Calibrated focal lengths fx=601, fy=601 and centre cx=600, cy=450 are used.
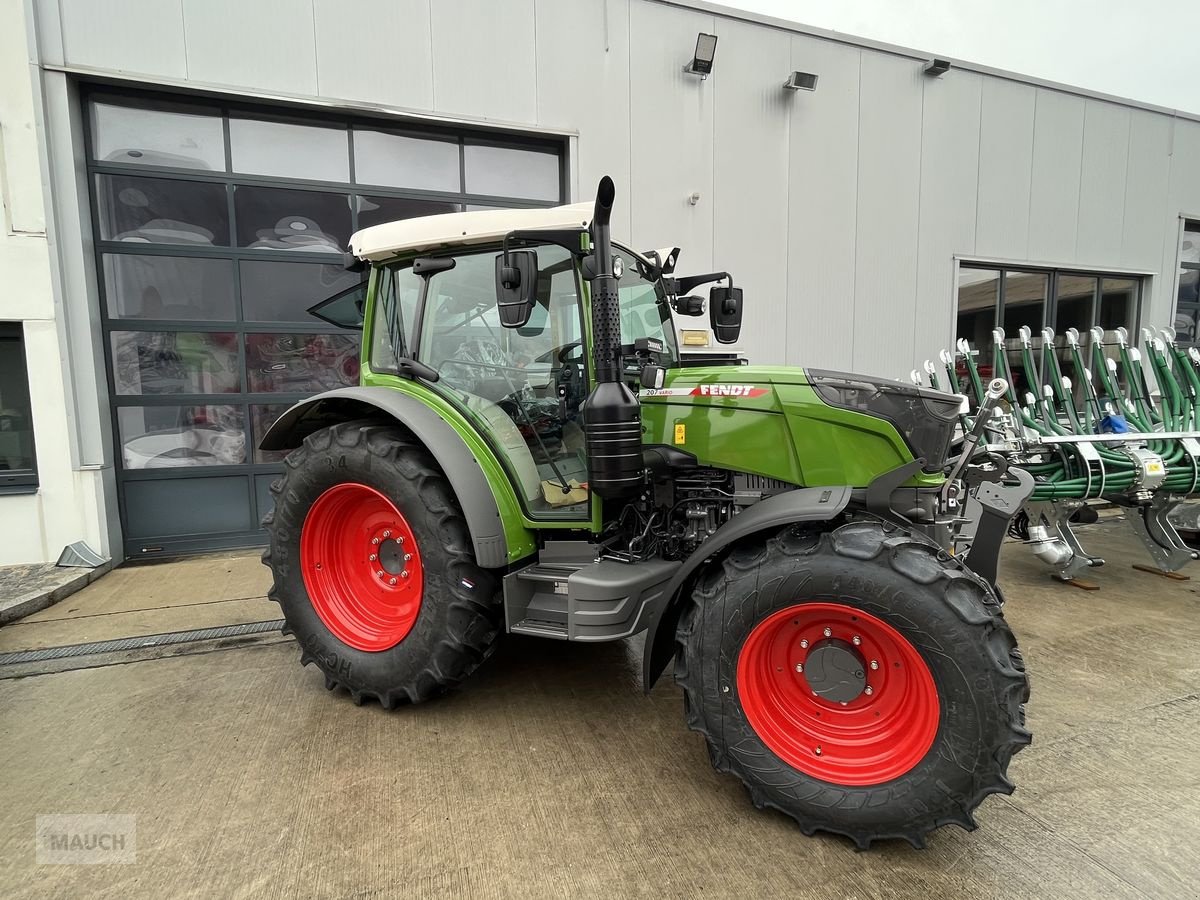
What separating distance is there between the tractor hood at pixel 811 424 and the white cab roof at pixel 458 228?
32.3 inches

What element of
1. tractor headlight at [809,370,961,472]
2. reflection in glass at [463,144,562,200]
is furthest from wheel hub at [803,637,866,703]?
reflection in glass at [463,144,562,200]

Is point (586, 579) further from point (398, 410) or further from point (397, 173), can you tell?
point (397, 173)

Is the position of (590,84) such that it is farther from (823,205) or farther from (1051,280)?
(1051,280)

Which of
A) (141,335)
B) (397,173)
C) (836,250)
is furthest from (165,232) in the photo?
(836,250)

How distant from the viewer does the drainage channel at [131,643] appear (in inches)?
124

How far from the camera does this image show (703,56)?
5418 mm

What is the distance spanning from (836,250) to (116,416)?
6.74m

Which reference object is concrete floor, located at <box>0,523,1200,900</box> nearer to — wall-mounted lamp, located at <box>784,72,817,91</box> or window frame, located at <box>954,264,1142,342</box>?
window frame, located at <box>954,264,1142,342</box>

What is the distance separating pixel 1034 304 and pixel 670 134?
523 cm

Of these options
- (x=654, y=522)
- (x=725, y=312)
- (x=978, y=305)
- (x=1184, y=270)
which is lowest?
(x=654, y=522)

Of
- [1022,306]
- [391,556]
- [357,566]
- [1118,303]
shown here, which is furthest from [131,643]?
[1118,303]

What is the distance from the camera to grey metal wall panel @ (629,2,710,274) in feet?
18.0

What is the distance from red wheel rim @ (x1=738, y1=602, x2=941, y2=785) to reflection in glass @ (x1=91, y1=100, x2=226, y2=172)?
5474 mm

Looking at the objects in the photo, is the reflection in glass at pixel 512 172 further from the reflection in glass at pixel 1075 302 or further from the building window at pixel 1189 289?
the building window at pixel 1189 289
